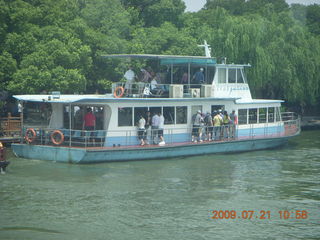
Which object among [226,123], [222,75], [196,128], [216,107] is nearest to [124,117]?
[196,128]

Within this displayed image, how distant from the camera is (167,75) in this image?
87.3ft

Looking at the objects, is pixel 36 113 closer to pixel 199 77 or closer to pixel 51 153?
pixel 51 153

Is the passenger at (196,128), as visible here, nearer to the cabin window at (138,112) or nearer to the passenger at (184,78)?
the passenger at (184,78)

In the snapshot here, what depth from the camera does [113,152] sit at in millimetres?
22359

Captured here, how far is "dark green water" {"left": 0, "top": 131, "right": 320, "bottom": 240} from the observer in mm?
14477

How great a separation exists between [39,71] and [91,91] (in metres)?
8.43

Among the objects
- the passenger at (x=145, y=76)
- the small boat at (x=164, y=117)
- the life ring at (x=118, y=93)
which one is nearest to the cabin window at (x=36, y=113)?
the small boat at (x=164, y=117)

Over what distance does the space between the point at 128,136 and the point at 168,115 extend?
2198 millimetres

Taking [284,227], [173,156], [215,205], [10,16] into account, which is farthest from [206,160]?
[10,16]

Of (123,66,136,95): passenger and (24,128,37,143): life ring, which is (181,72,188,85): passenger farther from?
(24,128,37,143): life ring

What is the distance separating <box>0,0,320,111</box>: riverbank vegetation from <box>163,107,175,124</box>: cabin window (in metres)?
6.09

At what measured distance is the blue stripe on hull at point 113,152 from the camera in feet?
71.6

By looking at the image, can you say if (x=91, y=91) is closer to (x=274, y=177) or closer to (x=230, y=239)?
(x=274, y=177)

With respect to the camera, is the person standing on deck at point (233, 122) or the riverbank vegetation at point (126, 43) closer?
the person standing on deck at point (233, 122)
